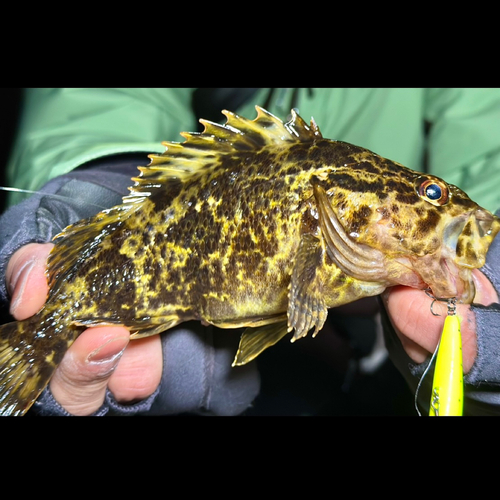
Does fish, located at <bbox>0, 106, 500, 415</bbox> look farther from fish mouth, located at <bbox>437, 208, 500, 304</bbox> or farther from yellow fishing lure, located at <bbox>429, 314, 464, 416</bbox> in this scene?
yellow fishing lure, located at <bbox>429, 314, 464, 416</bbox>

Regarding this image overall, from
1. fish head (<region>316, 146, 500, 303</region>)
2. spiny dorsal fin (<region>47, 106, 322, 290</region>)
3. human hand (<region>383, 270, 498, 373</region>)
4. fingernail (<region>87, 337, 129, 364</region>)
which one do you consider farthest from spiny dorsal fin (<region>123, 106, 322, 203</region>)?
human hand (<region>383, 270, 498, 373</region>)

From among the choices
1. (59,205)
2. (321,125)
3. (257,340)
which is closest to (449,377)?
(257,340)

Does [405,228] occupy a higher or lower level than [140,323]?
higher

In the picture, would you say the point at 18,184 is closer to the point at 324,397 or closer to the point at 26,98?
the point at 26,98

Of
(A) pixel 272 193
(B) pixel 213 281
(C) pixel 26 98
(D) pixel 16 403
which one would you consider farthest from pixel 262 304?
(C) pixel 26 98

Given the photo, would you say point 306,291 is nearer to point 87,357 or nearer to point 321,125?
point 87,357
